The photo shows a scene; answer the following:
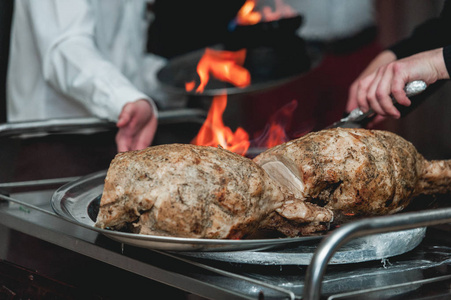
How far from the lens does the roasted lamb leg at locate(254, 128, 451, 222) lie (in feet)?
4.76

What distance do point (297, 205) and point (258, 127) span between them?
129 inches

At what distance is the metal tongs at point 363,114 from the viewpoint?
5.62 ft

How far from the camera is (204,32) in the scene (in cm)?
331

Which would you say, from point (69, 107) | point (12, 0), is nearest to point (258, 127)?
point (69, 107)

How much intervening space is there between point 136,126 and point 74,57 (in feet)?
1.99

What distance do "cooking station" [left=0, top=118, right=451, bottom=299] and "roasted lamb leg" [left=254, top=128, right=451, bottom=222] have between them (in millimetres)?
→ 128

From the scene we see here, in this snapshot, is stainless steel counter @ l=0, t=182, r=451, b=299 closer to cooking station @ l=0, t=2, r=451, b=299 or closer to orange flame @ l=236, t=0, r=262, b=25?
cooking station @ l=0, t=2, r=451, b=299

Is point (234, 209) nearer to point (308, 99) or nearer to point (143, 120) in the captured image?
point (143, 120)

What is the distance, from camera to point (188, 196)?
4.05ft

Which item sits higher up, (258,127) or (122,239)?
(258,127)

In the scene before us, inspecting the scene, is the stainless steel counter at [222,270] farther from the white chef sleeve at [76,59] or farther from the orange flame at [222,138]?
the white chef sleeve at [76,59]

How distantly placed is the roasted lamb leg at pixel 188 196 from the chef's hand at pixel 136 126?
926 millimetres

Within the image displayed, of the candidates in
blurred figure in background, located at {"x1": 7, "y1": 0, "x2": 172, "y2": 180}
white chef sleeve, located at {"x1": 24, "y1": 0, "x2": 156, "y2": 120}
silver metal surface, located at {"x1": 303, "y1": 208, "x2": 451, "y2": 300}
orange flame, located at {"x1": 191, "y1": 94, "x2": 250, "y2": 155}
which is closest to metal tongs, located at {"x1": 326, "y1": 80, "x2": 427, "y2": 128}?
orange flame, located at {"x1": 191, "y1": 94, "x2": 250, "y2": 155}

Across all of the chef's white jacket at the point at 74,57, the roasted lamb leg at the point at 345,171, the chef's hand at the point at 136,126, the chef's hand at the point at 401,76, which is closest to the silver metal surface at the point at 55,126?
the chef's hand at the point at 136,126
